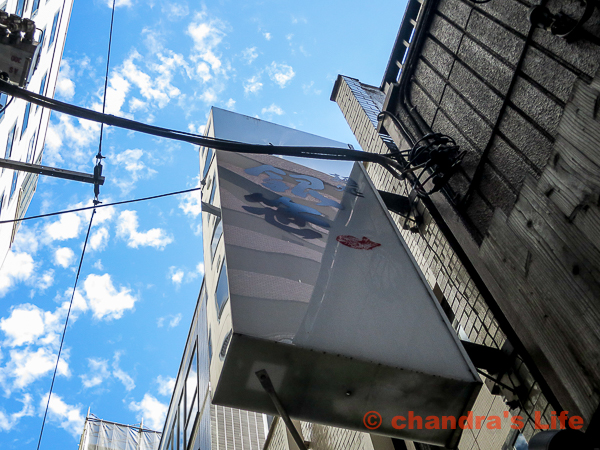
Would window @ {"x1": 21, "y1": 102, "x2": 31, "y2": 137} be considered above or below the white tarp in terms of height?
above

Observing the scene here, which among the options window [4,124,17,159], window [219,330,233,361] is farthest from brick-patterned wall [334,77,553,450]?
window [4,124,17,159]

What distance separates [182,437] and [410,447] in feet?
29.5

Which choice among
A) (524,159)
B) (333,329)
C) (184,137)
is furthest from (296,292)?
(524,159)

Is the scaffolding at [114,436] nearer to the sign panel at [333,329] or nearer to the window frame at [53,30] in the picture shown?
the window frame at [53,30]

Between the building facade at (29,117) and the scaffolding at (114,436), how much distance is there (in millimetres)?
10324

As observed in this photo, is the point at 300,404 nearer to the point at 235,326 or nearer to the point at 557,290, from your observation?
the point at 235,326

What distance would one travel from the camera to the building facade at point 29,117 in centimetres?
1840

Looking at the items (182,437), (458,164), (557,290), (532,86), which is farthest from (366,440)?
(182,437)

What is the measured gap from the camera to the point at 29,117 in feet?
76.1

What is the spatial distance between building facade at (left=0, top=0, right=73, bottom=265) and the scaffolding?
33.9 ft

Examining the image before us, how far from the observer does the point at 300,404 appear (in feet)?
10.5

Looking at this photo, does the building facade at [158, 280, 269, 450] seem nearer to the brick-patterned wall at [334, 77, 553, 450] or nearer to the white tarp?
the brick-patterned wall at [334, 77, 553, 450]

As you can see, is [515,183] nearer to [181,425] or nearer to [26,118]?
[181,425]

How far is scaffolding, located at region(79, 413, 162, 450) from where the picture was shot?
24.2 meters
